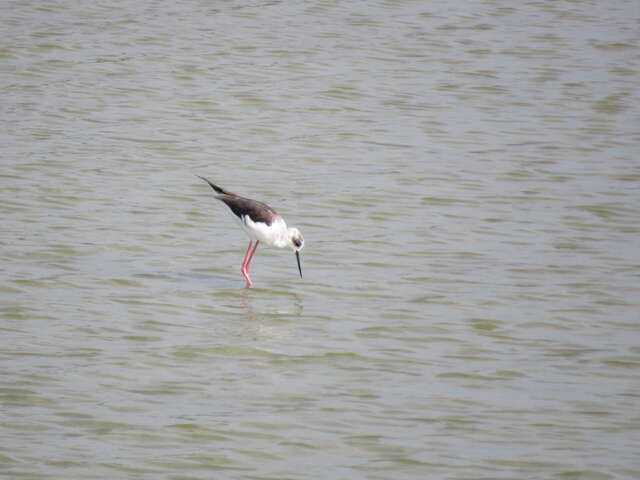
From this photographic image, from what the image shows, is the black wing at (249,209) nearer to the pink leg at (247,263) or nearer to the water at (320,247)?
the pink leg at (247,263)

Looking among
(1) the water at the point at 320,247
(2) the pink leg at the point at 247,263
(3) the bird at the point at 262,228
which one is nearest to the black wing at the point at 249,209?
(3) the bird at the point at 262,228

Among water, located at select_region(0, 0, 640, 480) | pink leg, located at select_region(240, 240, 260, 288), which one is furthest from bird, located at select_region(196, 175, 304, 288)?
water, located at select_region(0, 0, 640, 480)

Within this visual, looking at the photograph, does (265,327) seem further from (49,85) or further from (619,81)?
(619,81)

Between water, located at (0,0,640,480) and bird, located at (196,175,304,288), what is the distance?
0.25m

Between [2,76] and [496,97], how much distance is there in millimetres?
6742

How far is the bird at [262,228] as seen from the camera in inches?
407

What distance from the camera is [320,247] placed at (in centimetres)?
1130

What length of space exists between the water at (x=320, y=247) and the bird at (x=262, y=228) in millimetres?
248

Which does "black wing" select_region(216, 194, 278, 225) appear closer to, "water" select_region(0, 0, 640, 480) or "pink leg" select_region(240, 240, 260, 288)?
"pink leg" select_region(240, 240, 260, 288)

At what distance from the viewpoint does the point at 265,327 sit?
9.17m

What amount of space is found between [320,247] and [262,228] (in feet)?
3.69

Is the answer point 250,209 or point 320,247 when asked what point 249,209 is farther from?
point 320,247

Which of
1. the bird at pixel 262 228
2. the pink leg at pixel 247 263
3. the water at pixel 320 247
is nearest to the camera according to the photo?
the water at pixel 320 247

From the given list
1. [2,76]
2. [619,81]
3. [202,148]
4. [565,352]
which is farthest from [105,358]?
[619,81]
